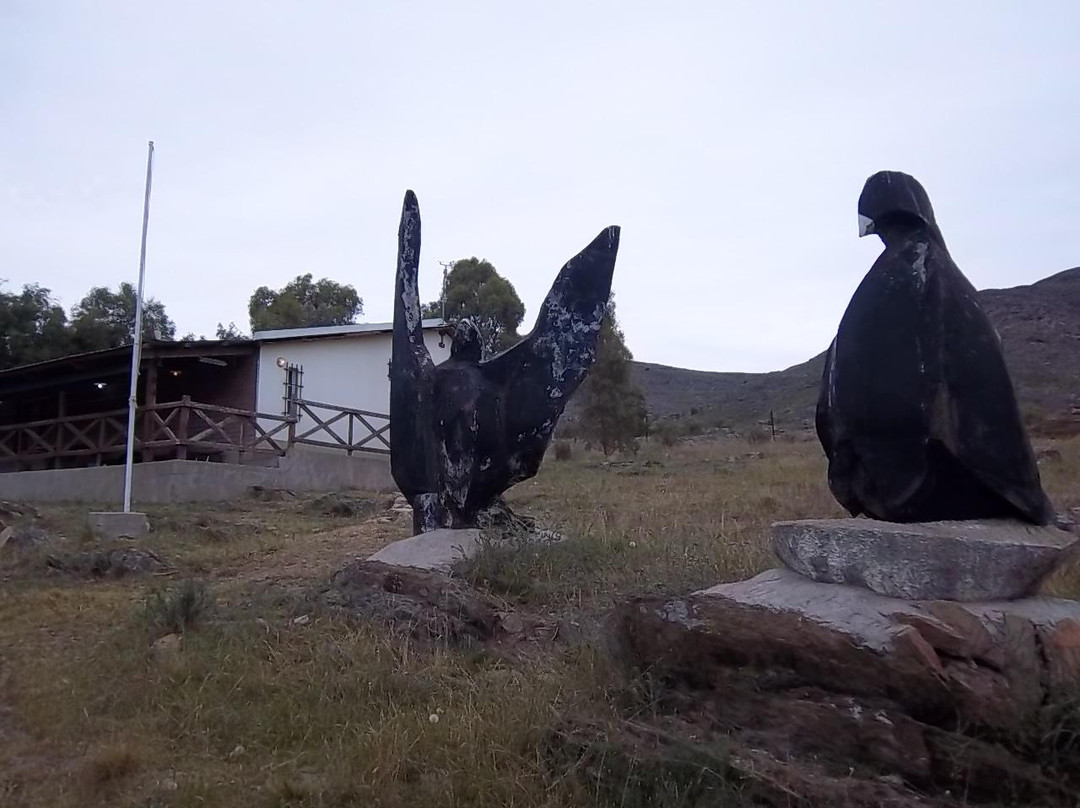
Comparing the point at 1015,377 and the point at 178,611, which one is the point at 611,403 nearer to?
the point at 1015,377

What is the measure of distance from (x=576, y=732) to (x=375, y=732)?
102 centimetres

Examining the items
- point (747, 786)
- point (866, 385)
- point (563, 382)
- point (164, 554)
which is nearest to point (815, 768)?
point (747, 786)

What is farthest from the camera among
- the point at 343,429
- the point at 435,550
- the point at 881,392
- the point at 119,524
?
the point at 343,429

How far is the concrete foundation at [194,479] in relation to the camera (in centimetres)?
1700

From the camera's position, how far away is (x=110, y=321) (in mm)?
31750

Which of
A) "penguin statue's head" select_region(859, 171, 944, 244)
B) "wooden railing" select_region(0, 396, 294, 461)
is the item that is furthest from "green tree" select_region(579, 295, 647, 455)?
"penguin statue's head" select_region(859, 171, 944, 244)

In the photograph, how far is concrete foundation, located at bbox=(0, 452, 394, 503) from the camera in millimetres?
17000

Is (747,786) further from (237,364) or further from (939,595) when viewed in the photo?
(237,364)

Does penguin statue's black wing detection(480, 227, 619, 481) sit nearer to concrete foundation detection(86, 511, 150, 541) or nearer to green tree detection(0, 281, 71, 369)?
concrete foundation detection(86, 511, 150, 541)

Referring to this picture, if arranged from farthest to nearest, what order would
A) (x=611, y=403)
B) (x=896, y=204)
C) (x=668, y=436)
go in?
(x=668, y=436)
(x=611, y=403)
(x=896, y=204)

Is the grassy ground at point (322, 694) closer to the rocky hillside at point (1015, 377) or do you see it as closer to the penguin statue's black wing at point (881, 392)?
the penguin statue's black wing at point (881, 392)

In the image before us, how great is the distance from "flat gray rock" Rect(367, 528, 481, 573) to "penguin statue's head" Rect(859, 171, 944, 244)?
366cm

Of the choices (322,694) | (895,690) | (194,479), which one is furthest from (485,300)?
(895,690)

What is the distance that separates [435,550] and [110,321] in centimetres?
2796
